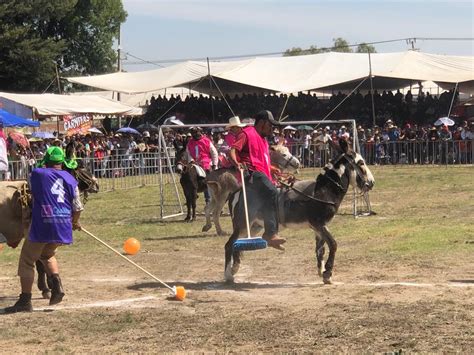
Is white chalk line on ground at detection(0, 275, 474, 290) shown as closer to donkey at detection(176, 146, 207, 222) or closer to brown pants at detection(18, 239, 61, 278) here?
brown pants at detection(18, 239, 61, 278)

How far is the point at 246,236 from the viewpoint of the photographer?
10.6 m

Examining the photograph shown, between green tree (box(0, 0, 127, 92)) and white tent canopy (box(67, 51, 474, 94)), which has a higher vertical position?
green tree (box(0, 0, 127, 92))

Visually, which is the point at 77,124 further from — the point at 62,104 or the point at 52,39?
the point at 52,39

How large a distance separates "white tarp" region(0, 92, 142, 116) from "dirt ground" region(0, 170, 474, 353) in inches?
793

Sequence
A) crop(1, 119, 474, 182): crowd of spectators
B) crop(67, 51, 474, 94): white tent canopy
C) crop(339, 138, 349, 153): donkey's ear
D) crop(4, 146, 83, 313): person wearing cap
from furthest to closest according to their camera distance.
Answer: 1. crop(67, 51, 474, 94): white tent canopy
2. crop(1, 119, 474, 182): crowd of spectators
3. crop(339, 138, 349, 153): donkey's ear
4. crop(4, 146, 83, 313): person wearing cap

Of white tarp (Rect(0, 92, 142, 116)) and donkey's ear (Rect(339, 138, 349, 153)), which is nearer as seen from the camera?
donkey's ear (Rect(339, 138, 349, 153))

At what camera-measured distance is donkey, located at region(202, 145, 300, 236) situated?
14.8m

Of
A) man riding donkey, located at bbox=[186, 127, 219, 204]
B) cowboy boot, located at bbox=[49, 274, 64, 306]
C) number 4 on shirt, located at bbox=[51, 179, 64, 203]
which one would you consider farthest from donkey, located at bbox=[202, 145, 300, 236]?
number 4 on shirt, located at bbox=[51, 179, 64, 203]

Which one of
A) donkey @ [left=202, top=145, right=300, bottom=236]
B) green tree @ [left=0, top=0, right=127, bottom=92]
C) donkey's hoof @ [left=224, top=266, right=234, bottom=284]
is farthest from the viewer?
green tree @ [left=0, top=0, right=127, bottom=92]

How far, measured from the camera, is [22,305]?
899 centimetres

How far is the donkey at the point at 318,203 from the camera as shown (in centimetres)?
1062

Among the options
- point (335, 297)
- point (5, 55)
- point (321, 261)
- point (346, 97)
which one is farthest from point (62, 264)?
point (5, 55)

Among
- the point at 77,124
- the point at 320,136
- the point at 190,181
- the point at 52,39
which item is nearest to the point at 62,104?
the point at 77,124

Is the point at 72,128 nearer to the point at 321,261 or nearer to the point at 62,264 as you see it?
the point at 62,264
